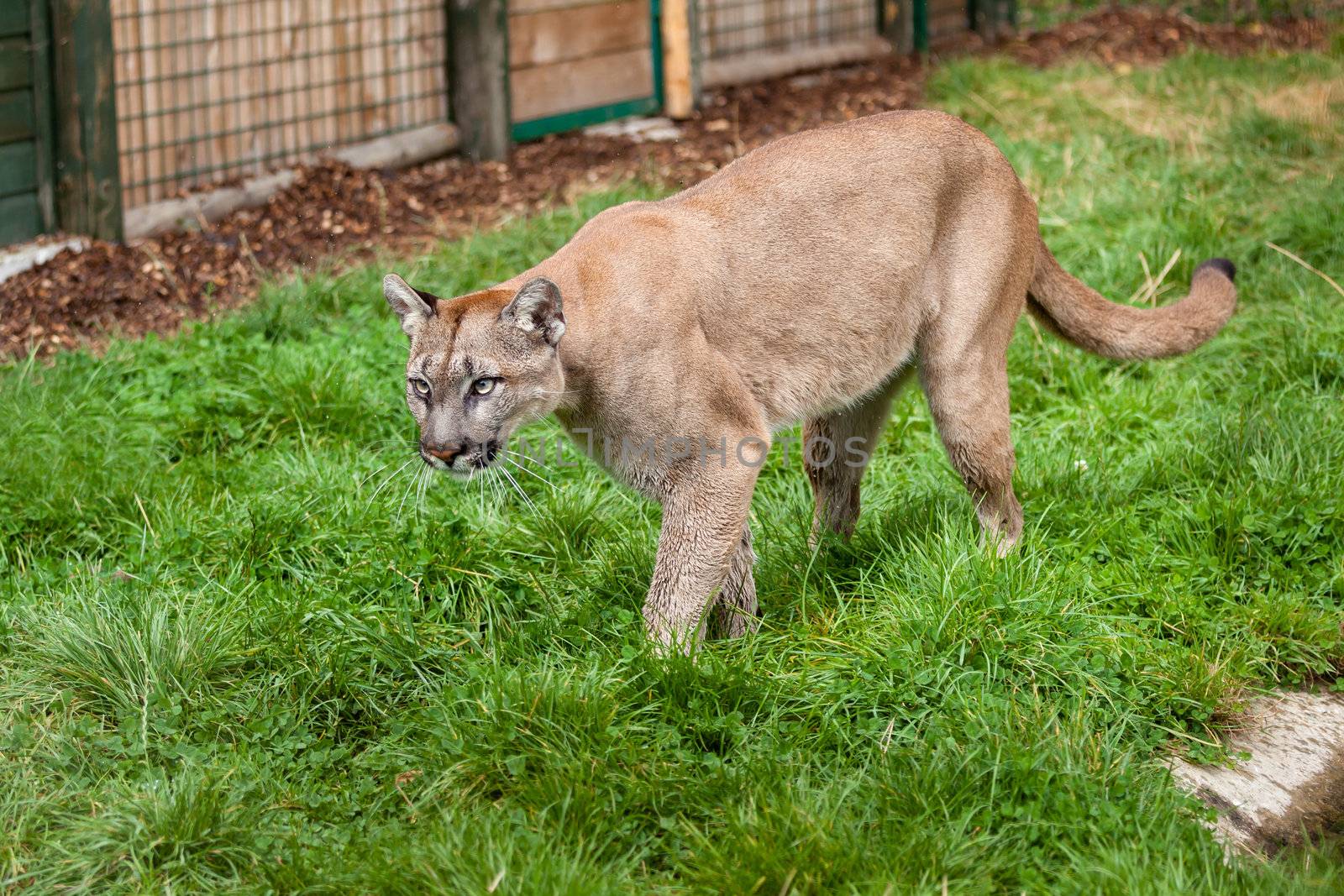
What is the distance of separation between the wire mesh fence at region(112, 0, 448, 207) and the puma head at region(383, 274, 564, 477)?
403 centimetres

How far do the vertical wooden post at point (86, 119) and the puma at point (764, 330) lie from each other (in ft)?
12.0

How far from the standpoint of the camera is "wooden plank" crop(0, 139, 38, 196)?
6820 millimetres

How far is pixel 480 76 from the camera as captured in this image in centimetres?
873

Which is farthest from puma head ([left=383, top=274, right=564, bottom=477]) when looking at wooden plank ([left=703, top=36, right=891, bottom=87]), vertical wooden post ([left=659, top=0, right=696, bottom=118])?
wooden plank ([left=703, top=36, right=891, bottom=87])

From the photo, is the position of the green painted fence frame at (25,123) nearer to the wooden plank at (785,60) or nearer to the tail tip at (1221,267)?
the wooden plank at (785,60)

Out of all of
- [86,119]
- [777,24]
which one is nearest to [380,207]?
[86,119]

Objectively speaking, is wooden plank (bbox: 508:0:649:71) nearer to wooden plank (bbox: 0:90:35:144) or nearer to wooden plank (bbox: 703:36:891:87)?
wooden plank (bbox: 703:36:891:87)

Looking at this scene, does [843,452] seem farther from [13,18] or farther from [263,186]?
[13,18]

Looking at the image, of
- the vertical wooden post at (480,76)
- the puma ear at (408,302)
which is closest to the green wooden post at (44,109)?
the vertical wooden post at (480,76)

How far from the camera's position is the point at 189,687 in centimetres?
387

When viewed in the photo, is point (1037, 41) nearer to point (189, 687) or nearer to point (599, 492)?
point (599, 492)

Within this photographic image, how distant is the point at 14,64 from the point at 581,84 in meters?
3.95

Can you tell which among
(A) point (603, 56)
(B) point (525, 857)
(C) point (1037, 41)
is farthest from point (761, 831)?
(C) point (1037, 41)

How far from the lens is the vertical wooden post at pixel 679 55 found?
992 cm
